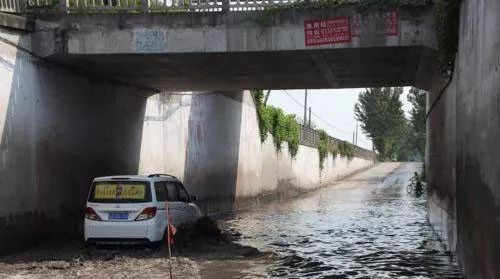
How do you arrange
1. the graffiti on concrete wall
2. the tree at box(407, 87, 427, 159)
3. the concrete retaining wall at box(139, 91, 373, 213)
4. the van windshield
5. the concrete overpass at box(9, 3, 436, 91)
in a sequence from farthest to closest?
1. the tree at box(407, 87, 427, 159)
2. the concrete retaining wall at box(139, 91, 373, 213)
3. the graffiti on concrete wall
4. the concrete overpass at box(9, 3, 436, 91)
5. the van windshield

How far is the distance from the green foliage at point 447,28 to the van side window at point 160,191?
6.31m

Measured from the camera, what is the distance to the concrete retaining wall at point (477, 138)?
263 inches

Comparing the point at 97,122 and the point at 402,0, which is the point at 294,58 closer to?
the point at 402,0

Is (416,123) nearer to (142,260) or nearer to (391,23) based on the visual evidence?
(391,23)

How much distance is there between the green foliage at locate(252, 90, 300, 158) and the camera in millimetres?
30953

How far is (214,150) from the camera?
24984 millimetres

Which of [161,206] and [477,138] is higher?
[477,138]

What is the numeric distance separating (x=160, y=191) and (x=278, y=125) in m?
21.6

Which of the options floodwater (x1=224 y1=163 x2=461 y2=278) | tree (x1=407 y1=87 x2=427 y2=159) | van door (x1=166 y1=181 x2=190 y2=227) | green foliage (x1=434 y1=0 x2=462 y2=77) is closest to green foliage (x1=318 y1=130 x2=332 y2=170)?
floodwater (x1=224 y1=163 x2=461 y2=278)

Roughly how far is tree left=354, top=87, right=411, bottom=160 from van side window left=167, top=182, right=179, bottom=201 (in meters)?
91.3

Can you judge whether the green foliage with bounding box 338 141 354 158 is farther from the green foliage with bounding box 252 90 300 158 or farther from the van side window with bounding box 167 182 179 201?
the van side window with bounding box 167 182 179 201

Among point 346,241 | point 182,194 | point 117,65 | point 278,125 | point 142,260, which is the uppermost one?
point 117,65

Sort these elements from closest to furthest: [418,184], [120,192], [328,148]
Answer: [120,192] → [418,184] → [328,148]

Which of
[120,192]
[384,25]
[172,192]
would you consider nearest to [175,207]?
[172,192]
